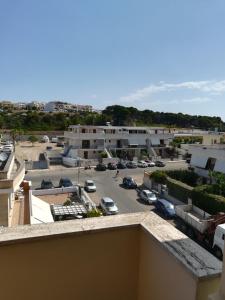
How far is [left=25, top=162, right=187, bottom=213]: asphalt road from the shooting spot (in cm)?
2533

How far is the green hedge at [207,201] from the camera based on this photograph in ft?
66.9

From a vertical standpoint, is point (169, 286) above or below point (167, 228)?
below

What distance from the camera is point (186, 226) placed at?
62.1 ft

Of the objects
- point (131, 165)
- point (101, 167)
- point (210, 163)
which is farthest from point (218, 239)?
point (131, 165)

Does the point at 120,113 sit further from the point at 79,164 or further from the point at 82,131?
the point at 79,164

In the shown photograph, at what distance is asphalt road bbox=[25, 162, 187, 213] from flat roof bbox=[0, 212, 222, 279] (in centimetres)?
2029

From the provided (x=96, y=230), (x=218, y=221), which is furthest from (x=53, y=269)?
(x=218, y=221)

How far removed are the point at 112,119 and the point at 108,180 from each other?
54435mm

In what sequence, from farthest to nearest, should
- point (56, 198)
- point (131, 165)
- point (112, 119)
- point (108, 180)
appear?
point (112, 119) < point (131, 165) < point (108, 180) < point (56, 198)

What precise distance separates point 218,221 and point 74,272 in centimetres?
1551

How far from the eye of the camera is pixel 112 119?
287 ft

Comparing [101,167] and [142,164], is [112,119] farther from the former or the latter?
[101,167]

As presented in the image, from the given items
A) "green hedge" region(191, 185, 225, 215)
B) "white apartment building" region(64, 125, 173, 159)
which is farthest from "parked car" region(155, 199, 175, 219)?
"white apartment building" region(64, 125, 173, 159)

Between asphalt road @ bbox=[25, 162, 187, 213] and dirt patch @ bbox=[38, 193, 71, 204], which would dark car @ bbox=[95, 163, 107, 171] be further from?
dirt patch @ bbox=[38, 193, 71, 204]
